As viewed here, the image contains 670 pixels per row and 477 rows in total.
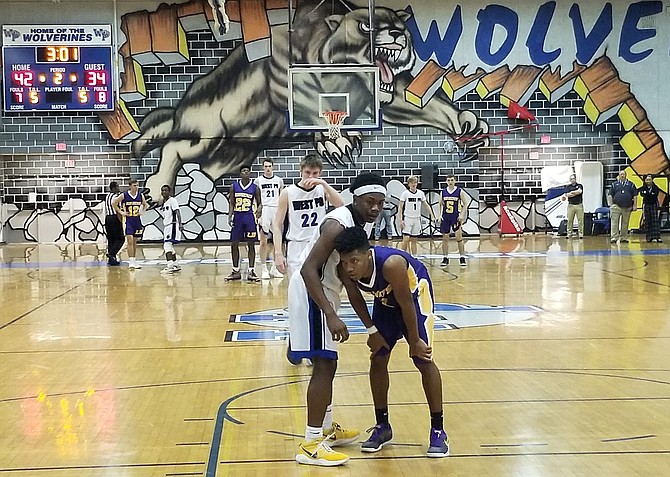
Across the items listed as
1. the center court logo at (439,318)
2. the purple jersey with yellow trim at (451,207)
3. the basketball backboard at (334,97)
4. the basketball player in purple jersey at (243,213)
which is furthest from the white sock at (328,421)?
the basketball backboard at (334,97)

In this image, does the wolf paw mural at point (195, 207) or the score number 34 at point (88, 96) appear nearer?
the score number 34 at point (88, 96)

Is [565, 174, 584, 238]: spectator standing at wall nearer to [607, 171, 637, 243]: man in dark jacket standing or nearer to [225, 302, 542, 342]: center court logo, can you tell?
[607, 171, 637, 243]: man in dark jacket standing

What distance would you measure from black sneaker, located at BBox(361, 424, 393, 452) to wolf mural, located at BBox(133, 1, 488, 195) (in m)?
20.9

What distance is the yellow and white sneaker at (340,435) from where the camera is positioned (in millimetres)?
4418

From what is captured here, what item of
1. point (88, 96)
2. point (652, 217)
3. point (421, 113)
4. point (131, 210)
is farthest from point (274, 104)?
point (652, 217)

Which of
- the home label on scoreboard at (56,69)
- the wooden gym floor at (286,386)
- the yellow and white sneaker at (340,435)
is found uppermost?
the home label on scoreboard at (56,69)

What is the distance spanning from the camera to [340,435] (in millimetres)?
4469

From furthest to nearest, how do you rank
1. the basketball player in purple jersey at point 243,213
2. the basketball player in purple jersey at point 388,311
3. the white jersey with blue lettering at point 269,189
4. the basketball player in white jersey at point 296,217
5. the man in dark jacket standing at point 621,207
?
the man in dark jacket standing at point 621,207 → the white jersey with blue lettering at point 269,189 → the basketball player in purple jersey at point 243,213 → the basketball player in white jersey at point 296,217 → the basketball player in purple jersey at point 388,311

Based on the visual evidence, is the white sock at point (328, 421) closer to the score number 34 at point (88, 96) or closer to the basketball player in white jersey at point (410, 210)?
the basketball player in white jersey at point (410, 210)

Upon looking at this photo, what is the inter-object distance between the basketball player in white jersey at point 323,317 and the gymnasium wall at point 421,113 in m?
20.5

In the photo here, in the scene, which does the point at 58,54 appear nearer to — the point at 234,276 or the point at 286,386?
the point at 234,276

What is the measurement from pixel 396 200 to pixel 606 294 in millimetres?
14466

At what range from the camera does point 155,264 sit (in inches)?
661

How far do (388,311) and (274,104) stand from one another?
69.3 ft
